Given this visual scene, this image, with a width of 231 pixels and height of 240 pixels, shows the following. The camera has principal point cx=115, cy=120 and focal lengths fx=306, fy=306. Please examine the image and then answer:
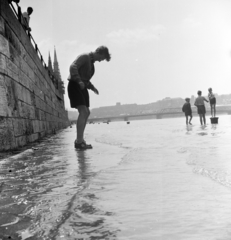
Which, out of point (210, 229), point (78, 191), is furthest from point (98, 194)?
point (210, 229)

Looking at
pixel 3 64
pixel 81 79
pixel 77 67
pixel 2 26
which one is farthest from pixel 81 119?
pixel 2 26

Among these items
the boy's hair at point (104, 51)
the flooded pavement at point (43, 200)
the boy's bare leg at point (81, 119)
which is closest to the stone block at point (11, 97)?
the boy's bare leg at point (81, 119)

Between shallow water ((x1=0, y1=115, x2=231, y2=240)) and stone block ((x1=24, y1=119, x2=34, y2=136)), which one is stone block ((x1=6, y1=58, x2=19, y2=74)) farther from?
shallow water ((x1=0, y1=115, x2=231, y2=240))

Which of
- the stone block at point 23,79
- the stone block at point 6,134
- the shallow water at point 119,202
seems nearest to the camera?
the shallow water at point 119,202

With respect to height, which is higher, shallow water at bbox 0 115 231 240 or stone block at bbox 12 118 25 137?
stone block at bbox 12 118 25 137


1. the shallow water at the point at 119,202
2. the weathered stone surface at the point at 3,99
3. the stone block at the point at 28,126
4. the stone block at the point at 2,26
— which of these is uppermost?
the stone block at the point at 2,26

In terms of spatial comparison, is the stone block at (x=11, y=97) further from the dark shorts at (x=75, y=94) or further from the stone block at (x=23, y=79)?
the dark shorts at (x=75, y=94)

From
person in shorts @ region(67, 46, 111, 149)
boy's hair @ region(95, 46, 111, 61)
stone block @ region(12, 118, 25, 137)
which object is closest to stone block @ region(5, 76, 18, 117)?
stone block @ region(12, 118, 25, 137)

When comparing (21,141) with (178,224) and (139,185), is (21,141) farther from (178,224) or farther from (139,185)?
(178,224)

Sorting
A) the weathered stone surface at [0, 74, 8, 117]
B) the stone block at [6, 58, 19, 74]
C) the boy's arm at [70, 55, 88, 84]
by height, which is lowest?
the weathered stone surface at [0, 74, 8, 117]

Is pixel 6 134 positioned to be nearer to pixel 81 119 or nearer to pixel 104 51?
pixel 81 119

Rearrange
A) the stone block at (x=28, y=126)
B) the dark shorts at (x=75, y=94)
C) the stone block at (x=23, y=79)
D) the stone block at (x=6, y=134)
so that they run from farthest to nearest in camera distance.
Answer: the stone block at (x=28, y=126) → the stone block at (x=23, y=79) → the dark shorts at (x=75, y=94) → the stone block at (x=6, y=134)

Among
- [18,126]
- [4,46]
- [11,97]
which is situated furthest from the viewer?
[18,126]

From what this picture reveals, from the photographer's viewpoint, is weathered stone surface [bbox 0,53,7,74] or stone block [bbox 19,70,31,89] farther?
stone block [bbox 19,70,31,89]
